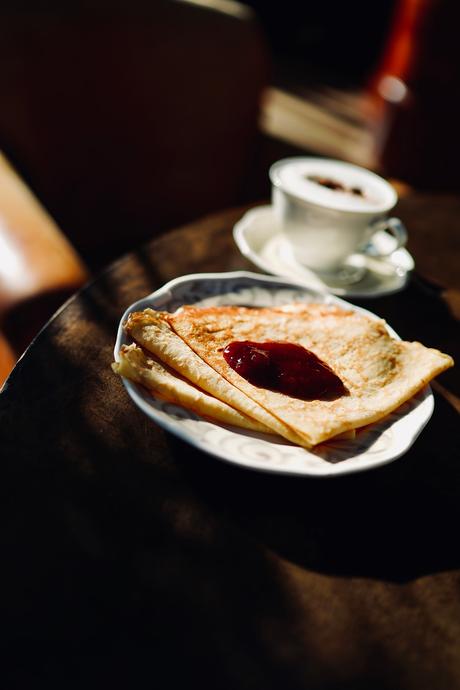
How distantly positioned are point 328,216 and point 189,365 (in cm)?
66

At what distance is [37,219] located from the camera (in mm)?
1545

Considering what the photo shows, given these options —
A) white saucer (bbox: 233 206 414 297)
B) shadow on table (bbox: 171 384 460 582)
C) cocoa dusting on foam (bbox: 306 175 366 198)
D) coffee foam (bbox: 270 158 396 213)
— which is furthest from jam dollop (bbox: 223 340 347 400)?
cocoa dusting on foam (bbox: 306 175 366 198)

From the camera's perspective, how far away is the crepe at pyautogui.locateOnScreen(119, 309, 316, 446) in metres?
0.92

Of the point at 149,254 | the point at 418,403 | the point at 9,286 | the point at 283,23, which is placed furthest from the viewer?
the point at 283,23

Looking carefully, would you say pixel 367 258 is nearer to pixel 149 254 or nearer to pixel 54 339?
pixel 149 254

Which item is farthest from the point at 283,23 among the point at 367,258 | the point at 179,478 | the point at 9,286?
the point at 179,478

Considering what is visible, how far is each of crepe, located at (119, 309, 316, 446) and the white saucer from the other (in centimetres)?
51

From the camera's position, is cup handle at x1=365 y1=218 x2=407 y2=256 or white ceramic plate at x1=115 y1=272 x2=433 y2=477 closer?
white ceramic plate at x1=115 y1=272 x2=433 y2=477

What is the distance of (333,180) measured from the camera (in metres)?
1.66

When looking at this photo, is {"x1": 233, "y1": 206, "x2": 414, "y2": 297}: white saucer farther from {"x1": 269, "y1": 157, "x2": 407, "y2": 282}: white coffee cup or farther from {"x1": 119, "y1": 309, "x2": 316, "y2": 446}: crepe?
{"x1": 119, "y1": 309, "x2": 316, "y2": 446}: crepe

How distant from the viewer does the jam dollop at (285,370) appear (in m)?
1.01

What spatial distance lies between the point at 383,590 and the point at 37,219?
121 centimetres

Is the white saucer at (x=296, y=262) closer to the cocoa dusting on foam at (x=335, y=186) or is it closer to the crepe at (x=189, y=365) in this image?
the cocoa dusting on foam at (x=335, y=186)

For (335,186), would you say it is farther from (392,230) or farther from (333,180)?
(392,230)
